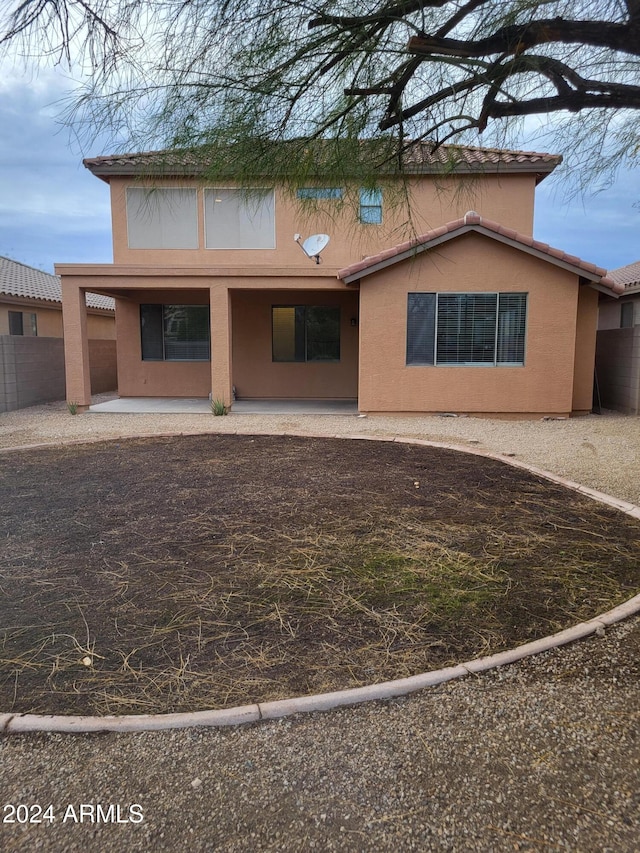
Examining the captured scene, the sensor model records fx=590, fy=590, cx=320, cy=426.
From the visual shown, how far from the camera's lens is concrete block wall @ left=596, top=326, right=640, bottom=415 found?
12914 mm

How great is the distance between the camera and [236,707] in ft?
8.61

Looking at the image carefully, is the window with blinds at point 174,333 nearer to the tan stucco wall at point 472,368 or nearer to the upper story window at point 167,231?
the upper story window at point 167,231

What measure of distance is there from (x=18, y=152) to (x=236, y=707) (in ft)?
10.4

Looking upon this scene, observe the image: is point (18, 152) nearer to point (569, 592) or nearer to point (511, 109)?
point (511, 109)

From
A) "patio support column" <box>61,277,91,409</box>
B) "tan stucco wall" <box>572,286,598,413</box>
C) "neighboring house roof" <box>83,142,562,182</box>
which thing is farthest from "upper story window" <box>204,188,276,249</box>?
"neighboring house roof" <box>83,142,562,182</box>

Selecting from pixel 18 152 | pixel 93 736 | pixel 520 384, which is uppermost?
pixel 18 152

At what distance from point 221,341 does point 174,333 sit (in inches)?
136

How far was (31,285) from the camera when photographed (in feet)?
67.0

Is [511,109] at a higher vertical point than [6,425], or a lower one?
higher

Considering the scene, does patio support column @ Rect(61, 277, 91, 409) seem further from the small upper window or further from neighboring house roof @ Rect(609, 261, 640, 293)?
the small upper window

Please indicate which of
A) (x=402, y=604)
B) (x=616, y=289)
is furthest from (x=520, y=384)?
(x=402, y=604)

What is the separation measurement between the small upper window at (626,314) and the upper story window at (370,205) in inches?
565

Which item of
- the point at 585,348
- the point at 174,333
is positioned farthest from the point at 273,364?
the point at 585,348

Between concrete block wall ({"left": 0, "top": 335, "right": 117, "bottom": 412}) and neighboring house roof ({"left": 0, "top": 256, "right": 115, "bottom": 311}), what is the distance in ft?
8.93
